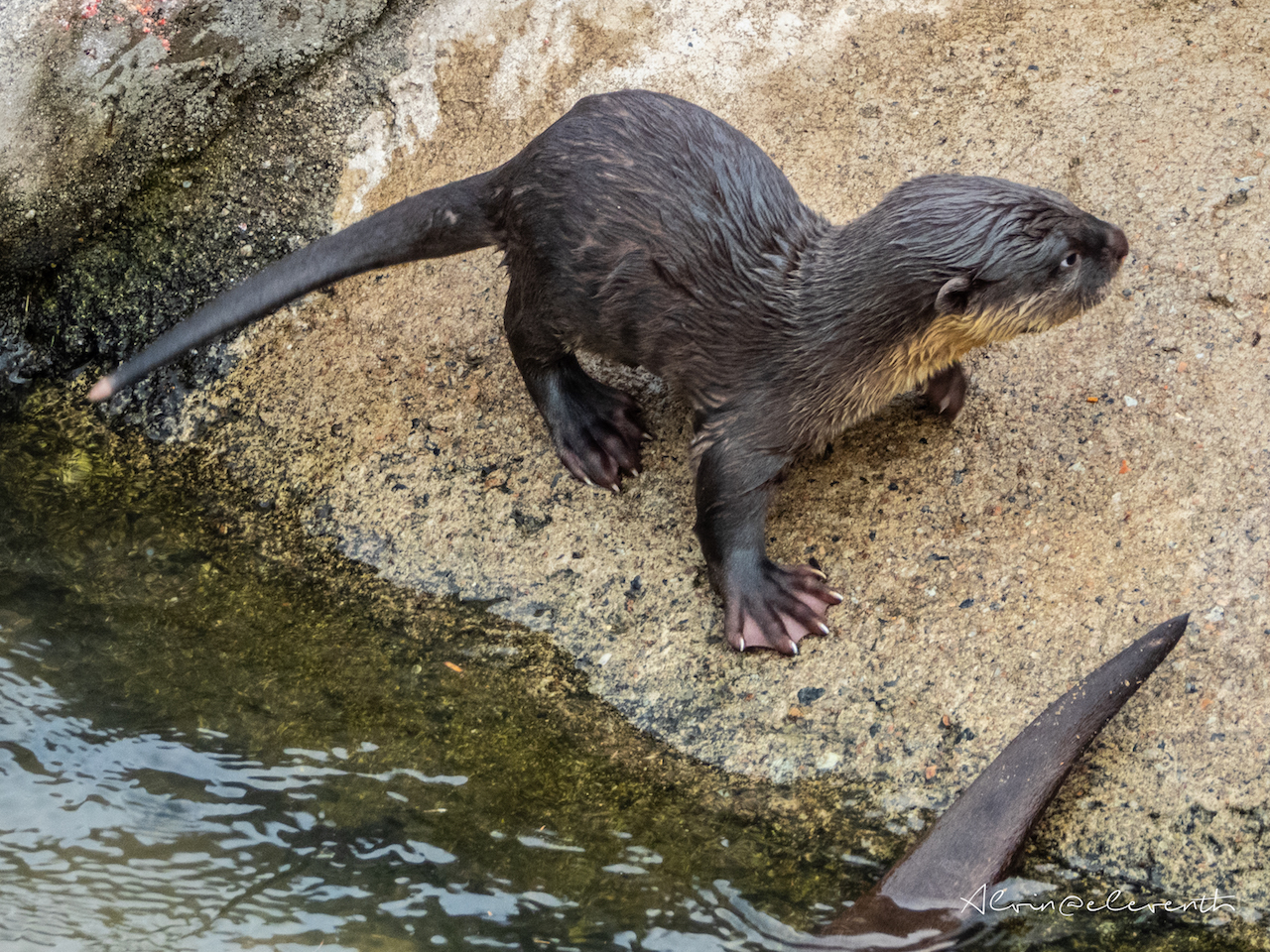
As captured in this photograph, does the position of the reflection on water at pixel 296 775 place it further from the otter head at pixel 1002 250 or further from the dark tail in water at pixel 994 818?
the otter head at pixel 1002 250

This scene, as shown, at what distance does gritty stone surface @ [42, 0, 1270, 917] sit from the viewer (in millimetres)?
1941

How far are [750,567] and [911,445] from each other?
17.7 inches

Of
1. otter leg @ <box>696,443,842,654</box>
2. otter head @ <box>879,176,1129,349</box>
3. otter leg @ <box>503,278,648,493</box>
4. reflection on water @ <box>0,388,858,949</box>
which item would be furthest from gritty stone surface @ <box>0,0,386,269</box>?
otter head @ <box>879,176,1129,349</box>

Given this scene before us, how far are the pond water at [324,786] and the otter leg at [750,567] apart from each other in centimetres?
28

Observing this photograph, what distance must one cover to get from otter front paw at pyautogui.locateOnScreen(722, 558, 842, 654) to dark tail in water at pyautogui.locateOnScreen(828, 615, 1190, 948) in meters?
0.42

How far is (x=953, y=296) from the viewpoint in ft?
6.39

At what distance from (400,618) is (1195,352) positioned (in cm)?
168

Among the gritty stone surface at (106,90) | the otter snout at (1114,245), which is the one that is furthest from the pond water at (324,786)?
the otter snout at (1114,245)

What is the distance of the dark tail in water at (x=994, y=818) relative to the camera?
173 cm

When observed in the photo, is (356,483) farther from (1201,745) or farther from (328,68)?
(1201,745)

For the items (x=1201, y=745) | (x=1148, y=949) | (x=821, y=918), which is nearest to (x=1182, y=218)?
(x=1201, y=745)

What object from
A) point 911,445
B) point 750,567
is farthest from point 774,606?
point 911,445

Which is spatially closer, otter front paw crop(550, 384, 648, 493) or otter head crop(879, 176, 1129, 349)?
otter head crop(879, 176, 1129, 349)

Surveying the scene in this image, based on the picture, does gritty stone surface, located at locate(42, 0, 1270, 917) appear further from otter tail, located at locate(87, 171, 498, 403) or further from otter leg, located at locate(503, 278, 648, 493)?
otter tail, located at locate(87, 171, 498, 403)
